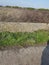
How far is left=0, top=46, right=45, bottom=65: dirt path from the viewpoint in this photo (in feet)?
13.4

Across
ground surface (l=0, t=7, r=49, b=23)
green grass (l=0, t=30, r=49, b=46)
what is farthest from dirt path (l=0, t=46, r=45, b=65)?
ground surface (l=0, t=7, r=49, b=23)

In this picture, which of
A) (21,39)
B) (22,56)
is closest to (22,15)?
(21,39)

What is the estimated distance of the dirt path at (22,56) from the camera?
4.08m

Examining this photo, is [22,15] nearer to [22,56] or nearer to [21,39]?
[21,39]

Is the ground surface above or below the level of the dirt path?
above

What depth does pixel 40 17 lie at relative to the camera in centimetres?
661

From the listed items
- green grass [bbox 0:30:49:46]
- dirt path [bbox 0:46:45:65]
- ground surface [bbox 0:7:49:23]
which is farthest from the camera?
ground surface [bbox 0:7:49:23]

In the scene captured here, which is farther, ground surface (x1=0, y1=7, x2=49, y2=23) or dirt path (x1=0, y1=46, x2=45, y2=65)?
ground surface (x1=0, y1=7, x2=49, y2=23)

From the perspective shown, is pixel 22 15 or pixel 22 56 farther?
pixel 22 15

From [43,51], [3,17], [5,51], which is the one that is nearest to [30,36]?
[43,51]

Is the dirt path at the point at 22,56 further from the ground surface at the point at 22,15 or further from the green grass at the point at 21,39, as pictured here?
the ground surface at the point at 22,15

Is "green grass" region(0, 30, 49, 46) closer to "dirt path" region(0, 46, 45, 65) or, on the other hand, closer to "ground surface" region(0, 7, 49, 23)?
"dirt path" region(0, 46, 45, 65)

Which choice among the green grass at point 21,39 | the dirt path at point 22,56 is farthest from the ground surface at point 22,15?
the dirt path at point 22,56

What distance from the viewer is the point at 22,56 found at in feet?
14.0
